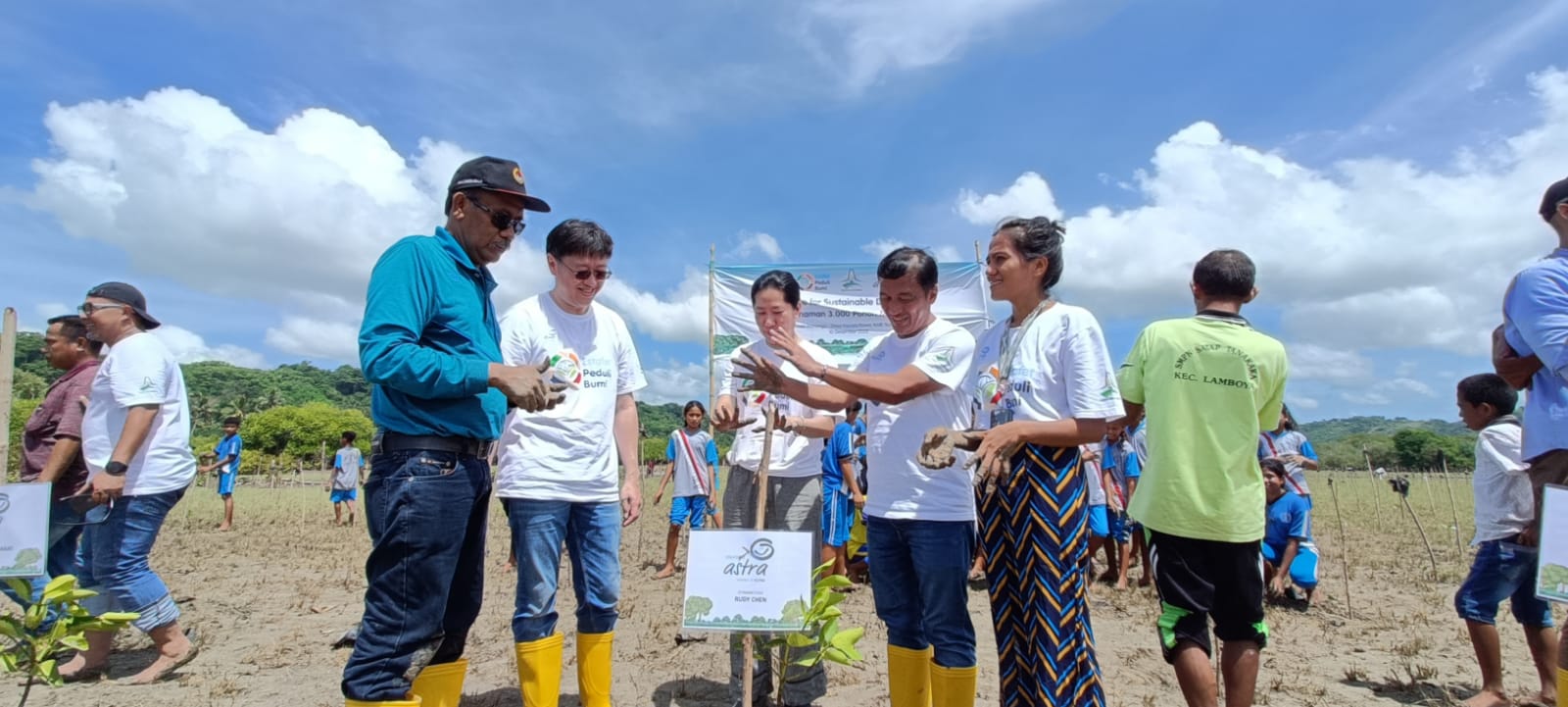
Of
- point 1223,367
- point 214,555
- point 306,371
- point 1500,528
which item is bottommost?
point 214,555

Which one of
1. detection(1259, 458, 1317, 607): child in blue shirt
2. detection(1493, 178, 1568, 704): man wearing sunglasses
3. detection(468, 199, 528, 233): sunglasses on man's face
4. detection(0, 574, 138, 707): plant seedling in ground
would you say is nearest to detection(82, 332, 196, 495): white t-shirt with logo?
detection(0, 574, 138, 707): plant seedling in ground

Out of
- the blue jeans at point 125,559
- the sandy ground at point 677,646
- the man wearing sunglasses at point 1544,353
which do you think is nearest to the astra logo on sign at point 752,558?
the sandy ground at point 677,646

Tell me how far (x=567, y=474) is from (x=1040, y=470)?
1.66 meters

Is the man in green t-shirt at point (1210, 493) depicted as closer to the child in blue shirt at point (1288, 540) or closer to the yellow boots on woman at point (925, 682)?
A: the yellow boots on woman at point (925, 682)

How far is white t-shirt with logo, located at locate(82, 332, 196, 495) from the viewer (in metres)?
3.86

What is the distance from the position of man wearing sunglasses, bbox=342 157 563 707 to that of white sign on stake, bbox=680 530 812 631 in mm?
726

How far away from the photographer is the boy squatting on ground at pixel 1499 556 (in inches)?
136

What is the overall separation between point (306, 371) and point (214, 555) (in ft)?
431

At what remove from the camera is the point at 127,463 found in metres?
3.81

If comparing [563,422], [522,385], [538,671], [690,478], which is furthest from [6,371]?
[690,478]

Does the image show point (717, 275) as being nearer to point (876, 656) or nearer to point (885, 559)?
point (876, 656)

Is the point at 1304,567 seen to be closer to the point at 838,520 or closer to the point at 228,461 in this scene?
the point at 838,520

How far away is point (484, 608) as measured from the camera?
6.09m

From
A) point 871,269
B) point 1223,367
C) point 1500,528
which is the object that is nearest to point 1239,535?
point 1223,367
